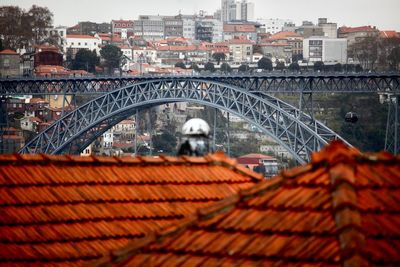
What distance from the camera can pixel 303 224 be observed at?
7055 millimetres

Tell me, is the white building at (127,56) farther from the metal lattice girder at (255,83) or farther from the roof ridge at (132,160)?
the roof ridge at (132,160)

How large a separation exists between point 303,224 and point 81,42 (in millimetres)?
121312

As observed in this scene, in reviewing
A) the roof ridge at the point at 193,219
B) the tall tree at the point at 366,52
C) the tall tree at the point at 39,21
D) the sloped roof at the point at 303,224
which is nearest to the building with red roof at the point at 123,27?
the tall tree at the point at 39,21

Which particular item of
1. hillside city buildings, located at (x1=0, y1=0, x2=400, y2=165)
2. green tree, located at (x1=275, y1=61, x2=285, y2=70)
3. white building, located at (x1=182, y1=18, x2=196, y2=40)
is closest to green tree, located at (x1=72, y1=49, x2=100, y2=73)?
hillside city buildings, located at (x1=0, y1=0, x2=400, y2=165)

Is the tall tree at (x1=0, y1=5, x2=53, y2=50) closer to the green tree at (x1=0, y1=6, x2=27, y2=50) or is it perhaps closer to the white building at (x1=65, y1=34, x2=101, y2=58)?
the green tree at (x1=0, y1=6, x2=27, y2=50)

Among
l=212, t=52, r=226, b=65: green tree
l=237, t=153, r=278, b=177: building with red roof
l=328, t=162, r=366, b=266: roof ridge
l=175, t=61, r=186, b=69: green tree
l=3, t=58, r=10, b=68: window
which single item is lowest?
l=237, t=153, r=278, b=177: building with red roof

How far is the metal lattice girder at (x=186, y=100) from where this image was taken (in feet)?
184

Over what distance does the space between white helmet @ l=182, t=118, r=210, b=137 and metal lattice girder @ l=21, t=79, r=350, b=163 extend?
4444cm

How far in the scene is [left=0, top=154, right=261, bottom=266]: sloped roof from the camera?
28.7 ft

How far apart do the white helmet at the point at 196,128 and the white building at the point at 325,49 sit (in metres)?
114

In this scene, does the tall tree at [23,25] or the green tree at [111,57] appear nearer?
the green tree at [111,57]

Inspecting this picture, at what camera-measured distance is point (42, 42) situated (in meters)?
122

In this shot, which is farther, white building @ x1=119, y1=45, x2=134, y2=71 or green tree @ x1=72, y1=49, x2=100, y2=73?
white building @ x1=119, y1=45, x2=134, y2=71

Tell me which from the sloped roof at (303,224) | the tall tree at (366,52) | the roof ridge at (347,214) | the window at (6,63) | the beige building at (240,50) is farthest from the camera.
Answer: the beige building at (240,50)
